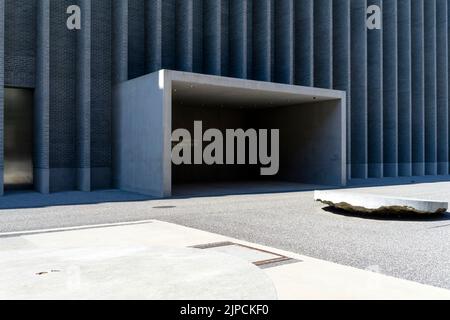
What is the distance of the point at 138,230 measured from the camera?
9.66 meters

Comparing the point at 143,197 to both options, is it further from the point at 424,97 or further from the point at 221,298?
the point at 424,97

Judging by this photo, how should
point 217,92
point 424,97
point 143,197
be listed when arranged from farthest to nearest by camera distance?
point 424,97
point 217,92
point 143,197

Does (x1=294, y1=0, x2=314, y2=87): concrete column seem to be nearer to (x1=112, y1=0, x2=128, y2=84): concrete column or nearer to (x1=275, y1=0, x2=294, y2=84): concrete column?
(x1=275, y1=0, x2=294, y2=84): concrete column

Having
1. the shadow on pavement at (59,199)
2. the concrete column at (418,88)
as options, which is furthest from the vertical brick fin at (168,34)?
the concrete column at (418,88)

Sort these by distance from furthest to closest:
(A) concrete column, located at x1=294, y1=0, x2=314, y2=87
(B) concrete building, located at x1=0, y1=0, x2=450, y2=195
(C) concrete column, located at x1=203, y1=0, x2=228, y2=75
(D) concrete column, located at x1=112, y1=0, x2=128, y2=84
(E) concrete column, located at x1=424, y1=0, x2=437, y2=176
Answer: (E) concrete column, located at x1=424, y1=0, x2=437, y2=176 < (A) concrete column, located at x1=294, y1=0, x2=314, y2=87 < (C) concrete column, located at x1=203, y1=0, x2=228, y2=75 < (D) concrete column, located at x1=112, y1=0, x2=128, y2=84 < (B) concrete building, located at x1=0, y1=0, x2=450, y2=195

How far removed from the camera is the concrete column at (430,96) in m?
36.1

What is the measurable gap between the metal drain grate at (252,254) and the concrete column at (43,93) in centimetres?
1409

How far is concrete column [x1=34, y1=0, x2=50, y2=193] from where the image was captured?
63.1ft

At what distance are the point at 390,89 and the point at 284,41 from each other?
37.3 ft

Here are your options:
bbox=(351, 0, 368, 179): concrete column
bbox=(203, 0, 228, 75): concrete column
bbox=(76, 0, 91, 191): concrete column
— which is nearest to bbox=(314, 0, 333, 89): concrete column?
bbox=(351, 0, 368, 179): concrete column

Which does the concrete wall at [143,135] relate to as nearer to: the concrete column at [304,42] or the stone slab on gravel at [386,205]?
the stone slab on gravel at [386,205]

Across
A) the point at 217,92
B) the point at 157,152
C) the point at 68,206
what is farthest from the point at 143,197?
the point at 217,92

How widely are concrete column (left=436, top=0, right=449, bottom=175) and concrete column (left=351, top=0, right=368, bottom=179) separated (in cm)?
1059

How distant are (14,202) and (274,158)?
17668 millimetres
